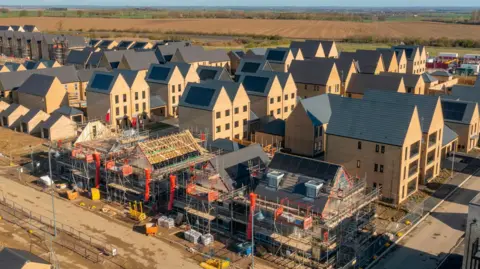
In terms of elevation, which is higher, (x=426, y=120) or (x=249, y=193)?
(x=426, y=120)

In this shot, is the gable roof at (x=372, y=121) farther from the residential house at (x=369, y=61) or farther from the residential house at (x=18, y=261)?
the residential house at (x=369, y=61)

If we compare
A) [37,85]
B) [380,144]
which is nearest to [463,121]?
[380,144]

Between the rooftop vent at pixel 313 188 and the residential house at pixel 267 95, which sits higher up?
the residential house at pixel 267 95

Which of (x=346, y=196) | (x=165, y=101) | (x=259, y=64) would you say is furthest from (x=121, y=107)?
(x=346, y=196)

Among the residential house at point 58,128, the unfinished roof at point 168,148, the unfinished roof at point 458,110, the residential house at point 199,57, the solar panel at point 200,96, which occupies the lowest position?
the residential house at point 58,128

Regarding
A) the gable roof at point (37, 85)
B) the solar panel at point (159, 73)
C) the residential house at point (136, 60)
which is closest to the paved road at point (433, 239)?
the solar panel at point (159, 73)

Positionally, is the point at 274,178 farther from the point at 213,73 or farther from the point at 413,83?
the point at 413,83
